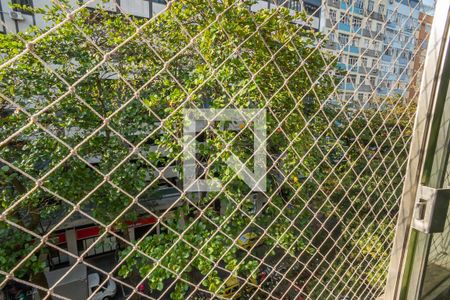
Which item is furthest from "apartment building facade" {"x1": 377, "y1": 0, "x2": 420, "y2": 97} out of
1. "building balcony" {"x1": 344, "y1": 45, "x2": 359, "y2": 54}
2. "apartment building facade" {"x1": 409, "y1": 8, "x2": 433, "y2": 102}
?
"building balcony" {"x1": 344, "y1": 45, "x2": 359, "y2": 54}

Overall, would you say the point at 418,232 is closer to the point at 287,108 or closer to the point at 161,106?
the point at 287,108

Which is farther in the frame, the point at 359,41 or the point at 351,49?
the point at 351,49

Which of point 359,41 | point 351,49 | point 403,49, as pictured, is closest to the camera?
point 403,49

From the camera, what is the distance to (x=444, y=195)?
84 centimetres

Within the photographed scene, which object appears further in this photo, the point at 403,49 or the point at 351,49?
the point at 351,49

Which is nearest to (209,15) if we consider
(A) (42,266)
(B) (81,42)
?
(B) (81,42)

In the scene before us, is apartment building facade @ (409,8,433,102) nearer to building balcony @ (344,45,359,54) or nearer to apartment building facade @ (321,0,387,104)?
apartment building facade @ (321,0,387,104)

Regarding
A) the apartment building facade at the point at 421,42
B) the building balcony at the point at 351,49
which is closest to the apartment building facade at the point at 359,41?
the building balcony at the point at 351,49

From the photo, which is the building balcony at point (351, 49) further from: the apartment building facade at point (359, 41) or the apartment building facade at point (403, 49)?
the apartment building facade at point (403, 49)

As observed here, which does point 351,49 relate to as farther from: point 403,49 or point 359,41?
point 403,49

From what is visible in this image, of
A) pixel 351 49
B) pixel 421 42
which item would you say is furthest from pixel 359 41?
pixel 421 42

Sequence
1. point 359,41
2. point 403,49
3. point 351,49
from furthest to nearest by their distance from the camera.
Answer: point 351,49 → point 359,41 → point 403,49

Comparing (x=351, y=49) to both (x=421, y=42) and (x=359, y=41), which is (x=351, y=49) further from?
(x=421, y=42)

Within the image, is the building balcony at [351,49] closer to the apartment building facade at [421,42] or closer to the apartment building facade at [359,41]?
the apartment building facade at [359,41]
